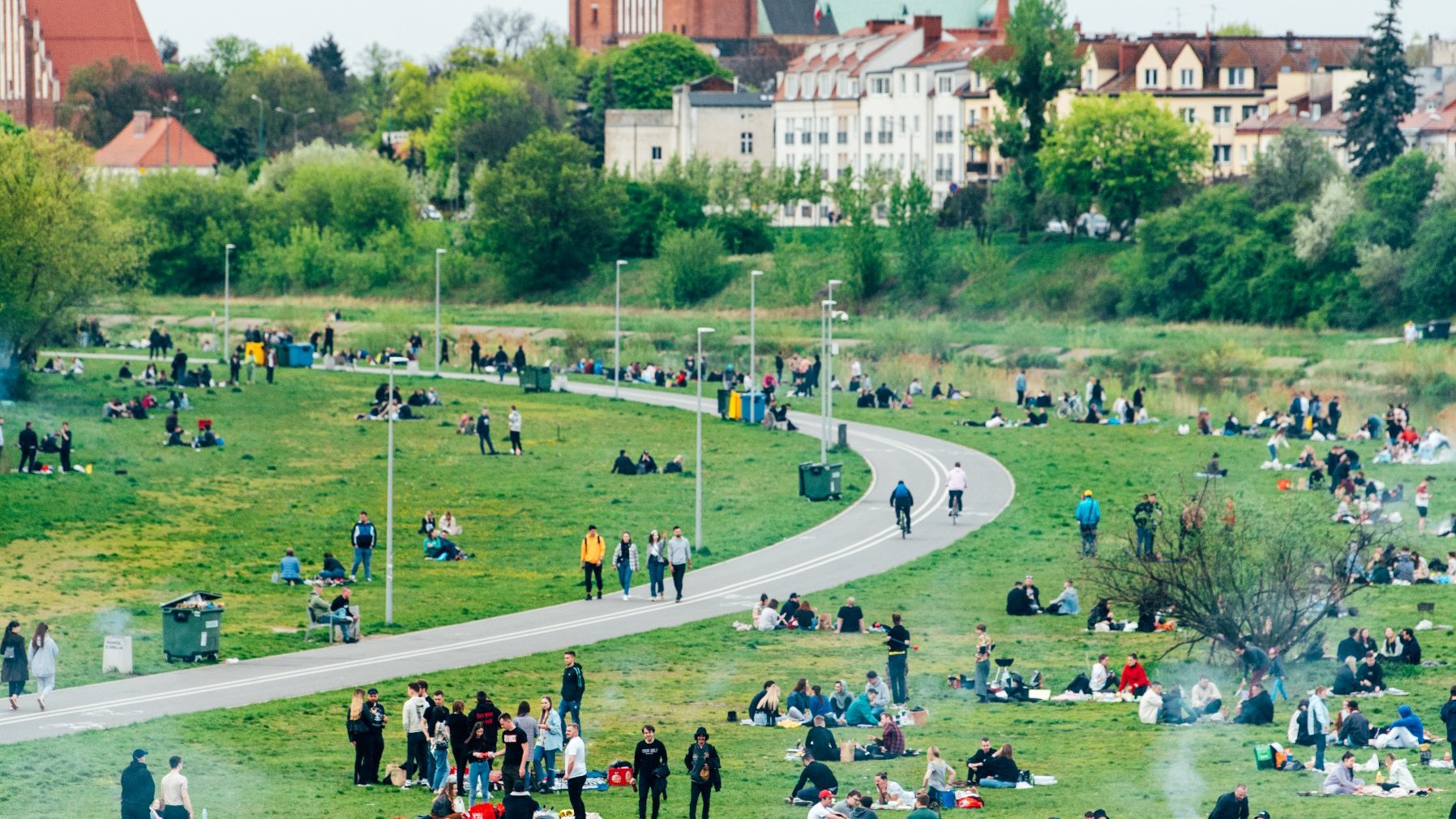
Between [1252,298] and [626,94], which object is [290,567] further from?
[626,94]

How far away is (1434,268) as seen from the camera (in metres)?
84.1

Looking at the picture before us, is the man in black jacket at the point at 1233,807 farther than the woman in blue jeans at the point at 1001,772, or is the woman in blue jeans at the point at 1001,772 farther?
the woman in blue jeans at the point at 1001,772

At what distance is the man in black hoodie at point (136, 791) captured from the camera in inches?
912

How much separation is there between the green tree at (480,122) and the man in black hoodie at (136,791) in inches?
4771

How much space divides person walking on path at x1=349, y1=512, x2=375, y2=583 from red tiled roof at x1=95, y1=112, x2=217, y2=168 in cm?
10844

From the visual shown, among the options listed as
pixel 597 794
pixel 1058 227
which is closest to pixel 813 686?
pixel 597 794

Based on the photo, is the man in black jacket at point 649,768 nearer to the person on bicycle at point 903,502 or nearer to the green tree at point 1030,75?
the person on bicycle at point 903,502

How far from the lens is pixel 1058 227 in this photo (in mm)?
112625

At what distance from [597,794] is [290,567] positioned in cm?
1573

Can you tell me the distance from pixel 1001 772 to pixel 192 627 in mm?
13130

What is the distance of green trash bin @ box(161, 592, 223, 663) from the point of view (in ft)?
109

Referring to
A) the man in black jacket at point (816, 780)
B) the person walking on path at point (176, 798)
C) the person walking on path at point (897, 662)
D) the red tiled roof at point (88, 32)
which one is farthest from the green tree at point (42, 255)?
the red tiled roof at point (88, 32)

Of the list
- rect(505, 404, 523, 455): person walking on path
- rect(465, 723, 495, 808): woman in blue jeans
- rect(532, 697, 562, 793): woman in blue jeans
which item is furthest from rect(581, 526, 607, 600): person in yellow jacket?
rect(505, 404, 523, 455): person walking on path

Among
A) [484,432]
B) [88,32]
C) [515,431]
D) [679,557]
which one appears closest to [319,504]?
[484,432]
